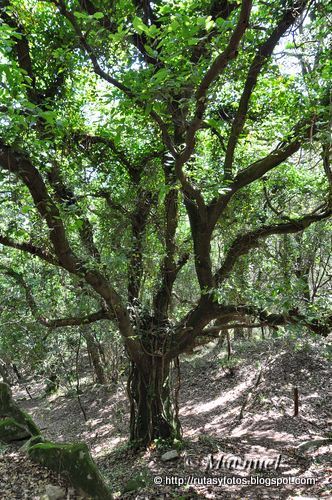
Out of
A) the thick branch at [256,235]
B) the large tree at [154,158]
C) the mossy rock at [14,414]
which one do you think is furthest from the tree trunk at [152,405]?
the thick branch at [256,235]

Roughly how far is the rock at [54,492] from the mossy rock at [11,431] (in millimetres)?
2475

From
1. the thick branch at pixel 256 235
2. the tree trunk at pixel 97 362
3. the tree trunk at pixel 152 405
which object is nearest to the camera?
the thick branch at pixel 256 235

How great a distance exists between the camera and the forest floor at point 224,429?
561cm

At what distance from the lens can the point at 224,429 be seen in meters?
9.86

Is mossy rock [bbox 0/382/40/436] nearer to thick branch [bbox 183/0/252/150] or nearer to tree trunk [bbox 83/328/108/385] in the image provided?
thick branch [bbox 183/0/252/150]

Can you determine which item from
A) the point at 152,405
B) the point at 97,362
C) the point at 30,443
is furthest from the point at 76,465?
the point at 97,362

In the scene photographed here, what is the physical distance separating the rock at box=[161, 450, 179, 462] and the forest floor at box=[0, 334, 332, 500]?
2.8 inches

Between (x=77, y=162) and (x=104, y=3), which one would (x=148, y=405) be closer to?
(x=77, y=162)

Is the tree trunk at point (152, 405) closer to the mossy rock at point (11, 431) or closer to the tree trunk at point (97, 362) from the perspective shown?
the mossy rock at point (11, 431)

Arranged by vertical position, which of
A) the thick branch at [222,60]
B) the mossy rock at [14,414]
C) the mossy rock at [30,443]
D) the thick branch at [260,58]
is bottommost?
the mossy rock at [30,443]

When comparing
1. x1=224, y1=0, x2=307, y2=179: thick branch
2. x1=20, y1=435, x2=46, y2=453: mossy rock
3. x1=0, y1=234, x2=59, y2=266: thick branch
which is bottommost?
x1=20, y1=435, x2=46, y2=453: mossy rock

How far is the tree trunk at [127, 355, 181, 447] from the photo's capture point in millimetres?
7590

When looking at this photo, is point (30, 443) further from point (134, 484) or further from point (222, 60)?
point (222, 60)

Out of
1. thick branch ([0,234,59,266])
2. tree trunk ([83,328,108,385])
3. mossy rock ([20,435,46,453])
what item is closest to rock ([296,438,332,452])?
mossy rock ([20,435,46,453])
